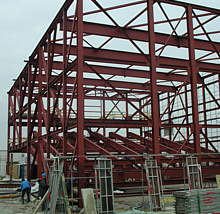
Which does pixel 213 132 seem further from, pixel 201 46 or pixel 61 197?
pixel 61 197

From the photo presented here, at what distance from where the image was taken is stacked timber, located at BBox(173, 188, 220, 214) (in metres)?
11.6

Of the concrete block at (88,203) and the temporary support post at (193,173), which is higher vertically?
the temporary support post at (193,173)

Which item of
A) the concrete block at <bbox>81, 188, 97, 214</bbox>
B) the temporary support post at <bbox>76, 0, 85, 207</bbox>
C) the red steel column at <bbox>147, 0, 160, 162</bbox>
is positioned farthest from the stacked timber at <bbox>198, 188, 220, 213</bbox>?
the temporary support post at <bbox>76, 0, 85, 207</bbox>

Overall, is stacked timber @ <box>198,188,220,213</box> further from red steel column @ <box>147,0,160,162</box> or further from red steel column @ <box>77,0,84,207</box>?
red steel column @ <box>77,0,84,207</box>

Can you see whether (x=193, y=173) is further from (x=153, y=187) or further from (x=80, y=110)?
(x=80, y=110)

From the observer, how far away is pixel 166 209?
1370cm

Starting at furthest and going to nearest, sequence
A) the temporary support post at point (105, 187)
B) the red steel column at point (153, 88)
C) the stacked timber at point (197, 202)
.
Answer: the red steel column at point (153, 88) → the temporary support post at point (105, 187) → the stacked timber at point (197, 202)

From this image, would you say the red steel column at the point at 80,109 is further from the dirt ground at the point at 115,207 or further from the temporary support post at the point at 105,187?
the dirt ground at the point at 115,207

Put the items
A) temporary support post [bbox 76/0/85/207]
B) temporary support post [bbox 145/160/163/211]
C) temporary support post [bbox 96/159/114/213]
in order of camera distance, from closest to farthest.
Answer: temporary support post [bbox 96/159/114/213] < temporary support post [bbox 145/160/163/211] < temporary support post [bbox 76/0/85/207]

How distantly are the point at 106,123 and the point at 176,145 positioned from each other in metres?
7.74

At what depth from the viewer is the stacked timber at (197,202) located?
11648mm

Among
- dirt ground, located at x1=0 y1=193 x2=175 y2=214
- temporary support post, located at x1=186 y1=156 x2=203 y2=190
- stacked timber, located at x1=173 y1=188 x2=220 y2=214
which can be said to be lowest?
dirt ground, located at x1=0 y1=193 x2=175 y2=214

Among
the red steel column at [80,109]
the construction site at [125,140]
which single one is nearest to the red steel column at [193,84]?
the construction site at [125,140]

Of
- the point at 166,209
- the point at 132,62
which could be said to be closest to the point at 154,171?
the point at 166,209
